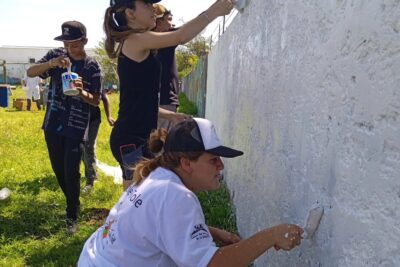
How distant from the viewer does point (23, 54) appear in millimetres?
73375

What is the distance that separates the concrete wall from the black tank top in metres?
0.71

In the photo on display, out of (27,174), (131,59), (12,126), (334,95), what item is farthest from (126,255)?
(12,126)

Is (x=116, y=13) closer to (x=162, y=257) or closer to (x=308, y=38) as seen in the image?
(x=308, y=38)

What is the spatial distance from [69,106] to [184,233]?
3222 millimetres

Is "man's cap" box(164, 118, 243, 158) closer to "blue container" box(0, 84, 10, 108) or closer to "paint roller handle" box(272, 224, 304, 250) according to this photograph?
"paint roller handle" box(272, 224, 304, 250)

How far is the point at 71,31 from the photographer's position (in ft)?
15.7

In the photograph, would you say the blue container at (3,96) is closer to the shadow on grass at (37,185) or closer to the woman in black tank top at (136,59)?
the shadow on grass at (37,185)

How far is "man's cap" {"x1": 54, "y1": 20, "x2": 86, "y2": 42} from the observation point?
15.6 feet

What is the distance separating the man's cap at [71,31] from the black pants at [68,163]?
85cm

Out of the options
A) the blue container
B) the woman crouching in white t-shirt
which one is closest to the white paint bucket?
the woman crouching in white t-shirt

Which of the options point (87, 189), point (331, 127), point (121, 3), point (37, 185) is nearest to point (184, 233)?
point (331, 127)

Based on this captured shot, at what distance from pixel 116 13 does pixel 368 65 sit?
204 centimetres

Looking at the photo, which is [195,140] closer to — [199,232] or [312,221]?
[199,232]

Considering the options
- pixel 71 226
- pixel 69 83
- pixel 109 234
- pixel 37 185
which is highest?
pixel 69 83
